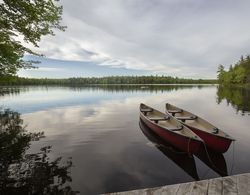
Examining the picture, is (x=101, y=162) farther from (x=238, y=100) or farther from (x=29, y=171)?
(x=238, y=100)

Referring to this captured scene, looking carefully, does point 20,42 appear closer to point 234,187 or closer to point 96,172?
point 96,172

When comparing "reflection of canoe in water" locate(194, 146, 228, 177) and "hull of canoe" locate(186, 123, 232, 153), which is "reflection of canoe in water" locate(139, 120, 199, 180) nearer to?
"reflection of canoe in water" locate(194, 146, 228, 177)

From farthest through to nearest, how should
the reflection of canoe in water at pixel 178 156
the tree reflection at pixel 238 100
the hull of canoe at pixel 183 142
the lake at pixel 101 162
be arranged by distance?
1. the tree reflection at pixel 238 100
2. the hull of canoe at pixel 183 142
3. the reflection of canoe in water at pixel 178 156
4. the lake at pixel 101 162

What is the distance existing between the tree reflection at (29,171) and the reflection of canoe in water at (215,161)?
5712 mm

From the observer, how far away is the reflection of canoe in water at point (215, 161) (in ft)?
25.9

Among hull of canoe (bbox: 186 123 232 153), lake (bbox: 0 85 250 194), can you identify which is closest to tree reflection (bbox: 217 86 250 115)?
lake (bbox: 0 85 250 194)

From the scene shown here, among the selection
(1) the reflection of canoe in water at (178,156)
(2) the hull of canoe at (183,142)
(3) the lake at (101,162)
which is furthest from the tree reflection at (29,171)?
(2) the hull of canoe at (183,142)

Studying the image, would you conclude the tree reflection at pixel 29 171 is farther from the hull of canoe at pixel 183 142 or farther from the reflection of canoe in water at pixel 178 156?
the hull of canoe at pixel 183 142

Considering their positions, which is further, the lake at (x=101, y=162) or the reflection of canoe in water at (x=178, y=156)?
the reflection of canoe in water at (x=178, y=156)

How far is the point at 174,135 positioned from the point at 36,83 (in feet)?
557

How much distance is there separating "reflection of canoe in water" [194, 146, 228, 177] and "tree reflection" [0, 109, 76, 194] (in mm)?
5712

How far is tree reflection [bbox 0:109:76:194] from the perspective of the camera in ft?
20.0

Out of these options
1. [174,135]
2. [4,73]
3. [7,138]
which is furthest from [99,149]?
[4,73]

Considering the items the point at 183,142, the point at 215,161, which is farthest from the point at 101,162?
the point at 215,161
